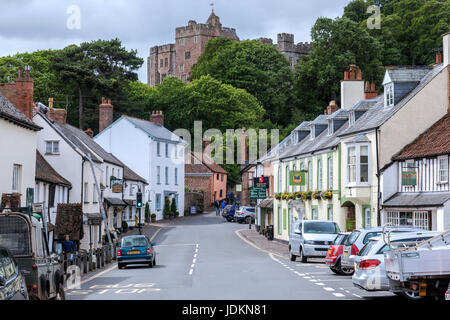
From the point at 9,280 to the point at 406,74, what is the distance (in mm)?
28208

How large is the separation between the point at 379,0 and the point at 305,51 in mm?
45343

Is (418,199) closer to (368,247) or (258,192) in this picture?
(368,247)

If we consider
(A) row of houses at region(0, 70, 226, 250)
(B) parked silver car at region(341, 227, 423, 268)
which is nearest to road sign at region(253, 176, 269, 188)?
(A) row of houses at region(0, 70, 226, 250)

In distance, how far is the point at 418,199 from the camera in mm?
30516

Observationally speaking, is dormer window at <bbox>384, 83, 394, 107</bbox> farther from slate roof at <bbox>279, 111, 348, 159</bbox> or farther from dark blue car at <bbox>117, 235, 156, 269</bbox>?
dark blue car at <bbox>117, 235, 156, 269</bbox>

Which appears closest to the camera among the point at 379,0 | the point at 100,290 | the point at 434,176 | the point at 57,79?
the point at 100,290

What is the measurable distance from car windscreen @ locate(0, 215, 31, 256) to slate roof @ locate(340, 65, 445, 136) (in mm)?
23295

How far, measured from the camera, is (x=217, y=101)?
8862cm

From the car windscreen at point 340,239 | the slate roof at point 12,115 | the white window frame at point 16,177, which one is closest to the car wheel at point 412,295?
the car windscreen at point 340,239

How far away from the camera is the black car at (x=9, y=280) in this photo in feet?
34.3

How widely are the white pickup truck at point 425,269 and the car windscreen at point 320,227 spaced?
58.1 feet

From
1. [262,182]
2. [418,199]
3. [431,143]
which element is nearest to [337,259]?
[418,199]
